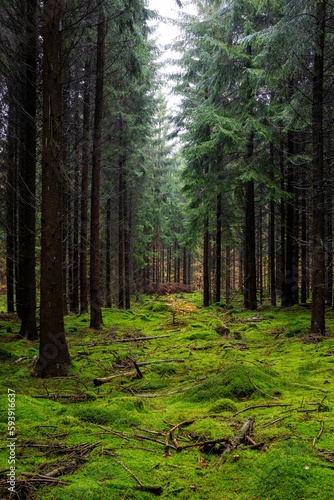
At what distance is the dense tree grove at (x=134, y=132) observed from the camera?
19.3 ft

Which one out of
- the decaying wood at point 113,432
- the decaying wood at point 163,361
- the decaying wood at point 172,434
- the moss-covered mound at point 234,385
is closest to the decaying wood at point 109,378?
the decaying wood at point 163,361

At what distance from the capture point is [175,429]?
131 inches

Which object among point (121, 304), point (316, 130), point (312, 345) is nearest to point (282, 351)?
point (312, 345)

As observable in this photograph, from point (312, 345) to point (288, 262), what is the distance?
287 inches

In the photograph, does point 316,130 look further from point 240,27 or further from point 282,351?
point 240,27

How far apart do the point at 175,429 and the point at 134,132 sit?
15.0 meters

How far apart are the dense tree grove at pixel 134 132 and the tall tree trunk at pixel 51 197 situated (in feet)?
0.06

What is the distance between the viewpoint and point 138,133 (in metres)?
16.5

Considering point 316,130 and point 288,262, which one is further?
point 288,262

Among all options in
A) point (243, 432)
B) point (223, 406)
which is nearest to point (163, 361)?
point (223, 406)

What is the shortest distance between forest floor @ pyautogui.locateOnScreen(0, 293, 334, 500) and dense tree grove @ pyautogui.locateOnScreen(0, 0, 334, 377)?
155 cm

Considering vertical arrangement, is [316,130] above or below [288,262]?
above

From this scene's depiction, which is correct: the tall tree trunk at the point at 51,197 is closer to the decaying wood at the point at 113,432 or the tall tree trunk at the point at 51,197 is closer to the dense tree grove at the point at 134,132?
the dense tree grove at the point at 134,132

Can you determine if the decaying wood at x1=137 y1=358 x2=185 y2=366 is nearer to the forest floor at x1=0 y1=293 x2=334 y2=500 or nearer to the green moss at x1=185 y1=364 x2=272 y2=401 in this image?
the forest floor at x1=0 y1=293 x2=334 y2=500
